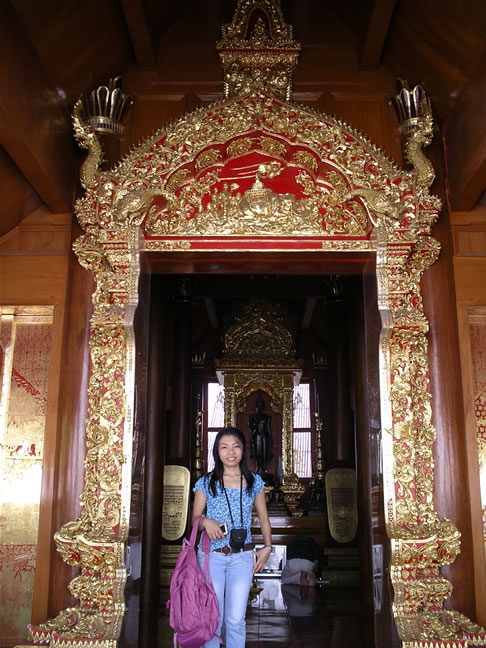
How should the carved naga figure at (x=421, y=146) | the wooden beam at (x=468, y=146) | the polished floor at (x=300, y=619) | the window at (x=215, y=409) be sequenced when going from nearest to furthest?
the wooden beam at (x=468, y=146)
the carved naga figure at (x=421, y=146)
the polished floor at (x=300, y=619)
the window at (x=215, y=409)

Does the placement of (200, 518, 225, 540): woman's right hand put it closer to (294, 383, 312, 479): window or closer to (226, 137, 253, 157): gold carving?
(226, 137, 253, 157): gold carving

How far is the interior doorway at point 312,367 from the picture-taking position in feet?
12.3

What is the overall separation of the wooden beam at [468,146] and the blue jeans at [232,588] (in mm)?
2461

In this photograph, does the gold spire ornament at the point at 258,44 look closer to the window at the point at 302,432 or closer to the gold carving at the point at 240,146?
the gold carving at the point at 240,146

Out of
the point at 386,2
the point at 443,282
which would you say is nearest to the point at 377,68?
the point at 386,2

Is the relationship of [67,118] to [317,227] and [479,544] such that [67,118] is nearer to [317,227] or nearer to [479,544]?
[317,227]

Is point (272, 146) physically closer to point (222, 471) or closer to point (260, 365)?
point (222, 471)

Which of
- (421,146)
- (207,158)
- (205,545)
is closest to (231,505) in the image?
(205,545)

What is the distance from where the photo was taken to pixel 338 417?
24.9ft

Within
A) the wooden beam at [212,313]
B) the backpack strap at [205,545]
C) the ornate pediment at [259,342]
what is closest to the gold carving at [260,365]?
the ornate pediment at [259,342]

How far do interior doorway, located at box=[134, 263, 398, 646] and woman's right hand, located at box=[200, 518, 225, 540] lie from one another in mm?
1085

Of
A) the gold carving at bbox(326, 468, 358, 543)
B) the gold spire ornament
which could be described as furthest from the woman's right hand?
the gold carving at bbox(326, 468, 358, 543)

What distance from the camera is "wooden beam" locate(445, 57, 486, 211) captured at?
346cm

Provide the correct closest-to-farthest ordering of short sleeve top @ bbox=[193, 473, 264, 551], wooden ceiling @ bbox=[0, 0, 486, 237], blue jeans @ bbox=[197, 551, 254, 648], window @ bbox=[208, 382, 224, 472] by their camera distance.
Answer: blue jeans @ bbox=[197, 551, 254, 648], short sleeve top @ bbox=[193, 473, 264, 551], wooden ceiling @ bbox=[0, 0, 486, 237], window @ bbox=[208, 382, 224, 472]
